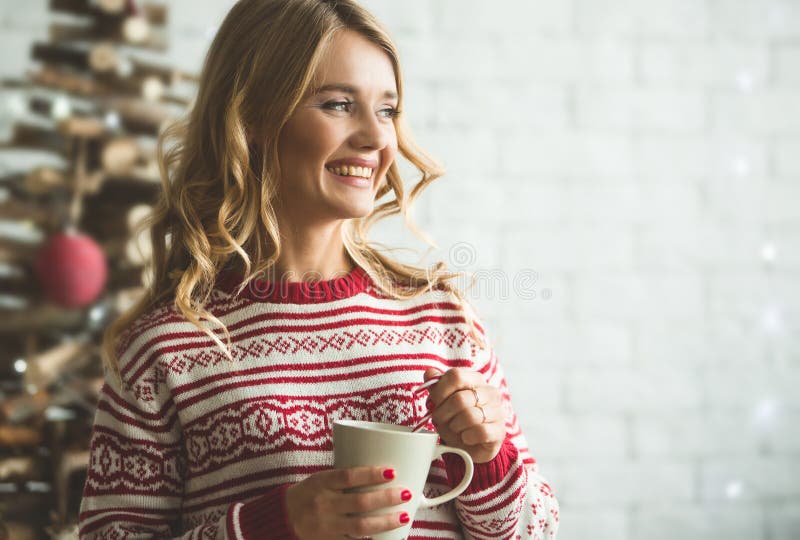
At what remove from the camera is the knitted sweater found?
3.16 ft

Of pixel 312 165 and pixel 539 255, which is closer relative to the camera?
pixel 312 165

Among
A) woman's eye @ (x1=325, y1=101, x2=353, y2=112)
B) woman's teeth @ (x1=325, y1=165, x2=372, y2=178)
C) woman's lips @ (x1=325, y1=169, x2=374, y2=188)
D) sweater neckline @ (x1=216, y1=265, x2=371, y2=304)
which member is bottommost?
sweater neckline @ (x1=216, y1=265, x2=371, y2=304)

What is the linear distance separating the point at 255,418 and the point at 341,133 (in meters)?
0.37

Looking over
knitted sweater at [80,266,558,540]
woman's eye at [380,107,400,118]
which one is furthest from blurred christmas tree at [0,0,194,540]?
woman's eye at [380,107,400,118]

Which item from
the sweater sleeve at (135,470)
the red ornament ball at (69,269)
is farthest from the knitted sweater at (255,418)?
the red ornament ball at (69,269)

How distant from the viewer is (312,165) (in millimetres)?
1021

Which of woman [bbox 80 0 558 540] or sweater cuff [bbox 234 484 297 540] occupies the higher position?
woman [bbox 80 0 558 540]

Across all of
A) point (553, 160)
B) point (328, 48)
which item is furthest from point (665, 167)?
point (328, 48)

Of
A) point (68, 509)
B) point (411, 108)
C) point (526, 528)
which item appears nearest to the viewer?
point (526, 528)

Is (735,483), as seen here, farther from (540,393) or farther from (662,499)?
(540,393)

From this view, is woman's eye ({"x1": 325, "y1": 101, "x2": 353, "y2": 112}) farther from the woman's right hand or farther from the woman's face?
the woman's right hand

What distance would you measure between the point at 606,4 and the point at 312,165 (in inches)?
44.1

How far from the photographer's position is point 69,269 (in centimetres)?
155

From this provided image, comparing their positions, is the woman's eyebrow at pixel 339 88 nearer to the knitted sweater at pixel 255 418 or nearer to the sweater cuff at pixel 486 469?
the knitted sweater at pixel 255 418
